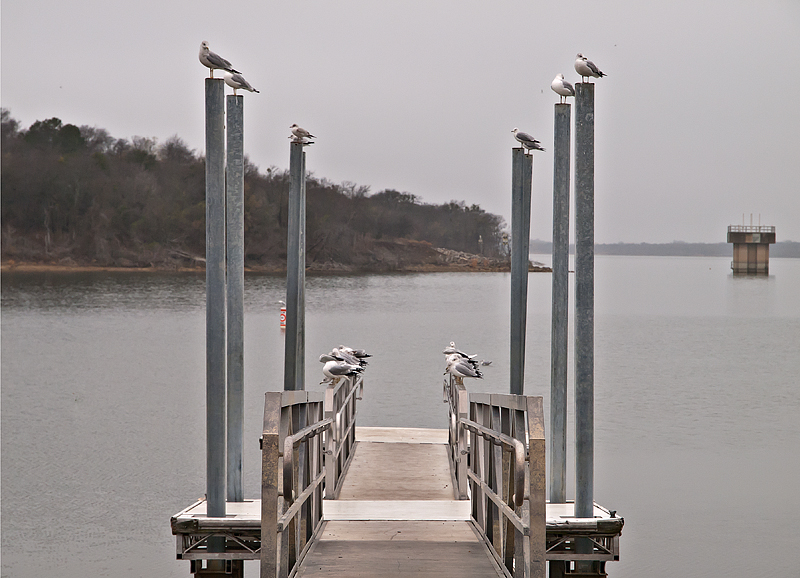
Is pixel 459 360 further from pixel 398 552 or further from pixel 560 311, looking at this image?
pixel 398 552

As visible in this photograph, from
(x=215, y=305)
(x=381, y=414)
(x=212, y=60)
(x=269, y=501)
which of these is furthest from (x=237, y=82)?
(x=381, y=414)

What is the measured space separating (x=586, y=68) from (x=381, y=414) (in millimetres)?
17458

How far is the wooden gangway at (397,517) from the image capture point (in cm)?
424

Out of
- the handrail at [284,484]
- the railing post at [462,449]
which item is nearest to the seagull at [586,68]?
the railing post at [462,449]

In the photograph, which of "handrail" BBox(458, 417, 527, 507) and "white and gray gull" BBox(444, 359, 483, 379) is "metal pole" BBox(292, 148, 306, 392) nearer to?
"white and gray gull" BBox(444, 359, 483, 379)

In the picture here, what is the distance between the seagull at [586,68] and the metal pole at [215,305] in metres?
3.08

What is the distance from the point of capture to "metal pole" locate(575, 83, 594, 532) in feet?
22.8

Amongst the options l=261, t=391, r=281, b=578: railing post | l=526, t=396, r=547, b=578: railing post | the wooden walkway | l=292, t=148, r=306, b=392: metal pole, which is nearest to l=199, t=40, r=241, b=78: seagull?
l=292, t=148, r=306, b=392: metal pole

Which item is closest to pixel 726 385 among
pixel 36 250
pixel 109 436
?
pixel 109 436

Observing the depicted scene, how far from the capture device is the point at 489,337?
4834 cm

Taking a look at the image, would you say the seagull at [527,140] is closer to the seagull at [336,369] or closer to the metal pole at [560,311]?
the metal pole at [560,311]

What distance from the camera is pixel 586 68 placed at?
Result: 7312mm

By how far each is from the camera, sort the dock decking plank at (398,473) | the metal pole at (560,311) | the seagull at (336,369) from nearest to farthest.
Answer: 1. the metal pole at (560,311)
2. the seagull at (336,369)
3. the dock decking plank at (398,473)

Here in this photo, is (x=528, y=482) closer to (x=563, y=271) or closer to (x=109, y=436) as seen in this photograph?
(x=563, y=271)
